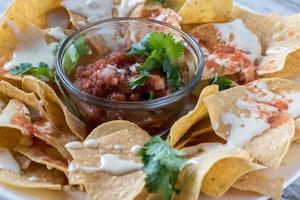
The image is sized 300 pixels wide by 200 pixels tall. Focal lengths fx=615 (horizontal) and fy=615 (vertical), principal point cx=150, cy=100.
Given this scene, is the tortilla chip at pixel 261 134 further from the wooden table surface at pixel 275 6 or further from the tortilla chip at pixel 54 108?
the wooden table surface at pixel 275 6

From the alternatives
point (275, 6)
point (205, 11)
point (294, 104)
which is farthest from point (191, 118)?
point (275, 6)

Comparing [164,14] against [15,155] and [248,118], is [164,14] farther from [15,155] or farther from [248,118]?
[15,155]

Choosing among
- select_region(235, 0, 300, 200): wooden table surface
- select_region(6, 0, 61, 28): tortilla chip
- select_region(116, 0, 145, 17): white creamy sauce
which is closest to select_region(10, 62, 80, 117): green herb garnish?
select_region(6, 0, 61, 28): tortilla chip

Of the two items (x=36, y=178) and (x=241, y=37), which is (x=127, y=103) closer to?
(x=36, y=178)

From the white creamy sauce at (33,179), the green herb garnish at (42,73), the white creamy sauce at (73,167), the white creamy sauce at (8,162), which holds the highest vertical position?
the green herb garnish at (42,73)

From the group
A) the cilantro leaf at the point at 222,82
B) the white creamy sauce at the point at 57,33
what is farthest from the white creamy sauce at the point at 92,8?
the cilantro leaf at the point at 222,82

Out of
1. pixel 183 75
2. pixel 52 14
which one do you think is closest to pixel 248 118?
pixel 183 75
